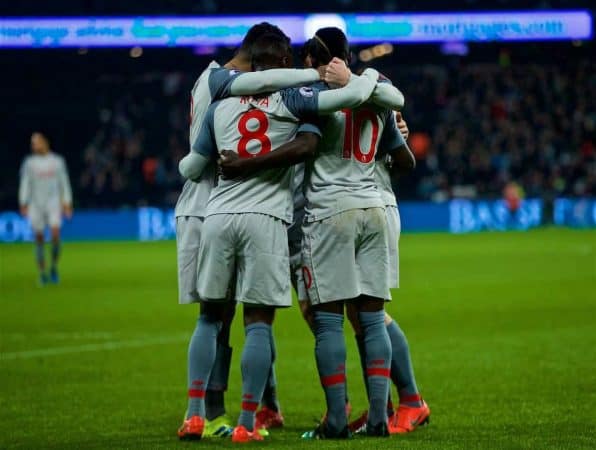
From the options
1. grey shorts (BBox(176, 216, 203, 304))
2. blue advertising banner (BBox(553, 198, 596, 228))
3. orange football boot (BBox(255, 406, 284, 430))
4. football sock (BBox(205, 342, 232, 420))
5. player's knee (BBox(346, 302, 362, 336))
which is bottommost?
blue advertising banner (BBox(553, 198, 596, 228))

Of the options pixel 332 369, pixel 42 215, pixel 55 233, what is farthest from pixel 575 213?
pixel 332 369

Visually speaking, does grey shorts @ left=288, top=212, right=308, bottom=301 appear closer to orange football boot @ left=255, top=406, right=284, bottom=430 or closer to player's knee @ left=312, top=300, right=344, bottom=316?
player's knee @ left=312, top=300, right=344, bottom=316

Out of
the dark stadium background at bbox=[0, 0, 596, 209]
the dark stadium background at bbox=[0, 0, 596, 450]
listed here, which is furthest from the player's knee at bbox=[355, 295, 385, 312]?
the dark stadium background at bbox=[0, 0, 596, 209]

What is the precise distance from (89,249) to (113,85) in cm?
1482

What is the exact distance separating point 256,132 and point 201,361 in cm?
127

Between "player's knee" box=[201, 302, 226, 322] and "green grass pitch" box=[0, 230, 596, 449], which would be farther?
"green grass pitch" box=[0, 230, 596, 449]

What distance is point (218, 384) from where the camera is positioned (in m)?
6.66

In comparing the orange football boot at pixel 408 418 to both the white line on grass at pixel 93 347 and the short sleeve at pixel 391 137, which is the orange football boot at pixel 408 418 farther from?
the white line on grass at pixel 93 347

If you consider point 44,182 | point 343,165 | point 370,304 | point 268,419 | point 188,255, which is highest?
point 343,165

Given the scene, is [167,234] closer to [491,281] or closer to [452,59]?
[452,59]

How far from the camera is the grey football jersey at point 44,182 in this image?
1809 cm

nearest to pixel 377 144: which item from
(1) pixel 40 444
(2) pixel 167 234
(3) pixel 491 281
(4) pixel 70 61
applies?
(1) pixel 40 444

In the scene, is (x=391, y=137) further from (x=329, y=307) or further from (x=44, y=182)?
(x=44, y=182)

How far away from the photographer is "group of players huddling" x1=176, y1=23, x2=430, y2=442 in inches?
238
